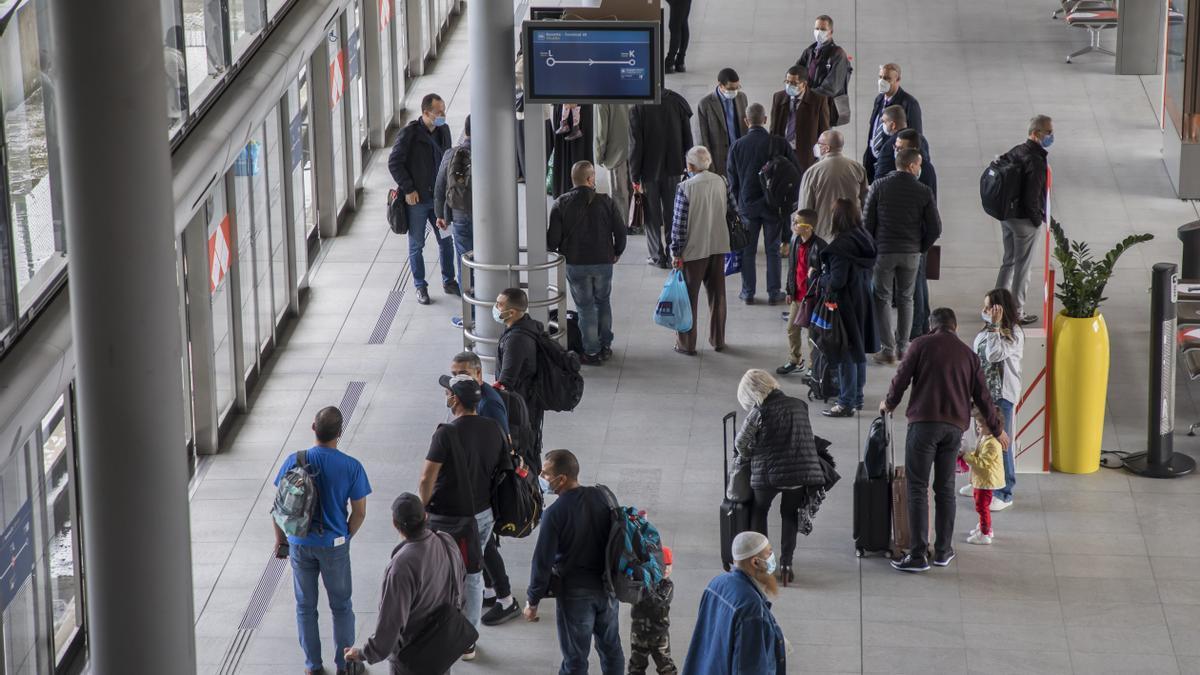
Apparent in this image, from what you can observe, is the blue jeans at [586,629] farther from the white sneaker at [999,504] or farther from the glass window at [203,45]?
the glass window at [203,45]

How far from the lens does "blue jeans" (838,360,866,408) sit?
13250mm

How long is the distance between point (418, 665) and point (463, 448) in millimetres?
1396

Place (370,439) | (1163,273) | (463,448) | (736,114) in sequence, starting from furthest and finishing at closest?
(736,114) → (370,439) → (1163,273) → (463,448)

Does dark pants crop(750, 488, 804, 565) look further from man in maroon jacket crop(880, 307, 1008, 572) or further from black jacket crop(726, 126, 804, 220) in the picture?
black jacket crop(726, 126, 804, 220)

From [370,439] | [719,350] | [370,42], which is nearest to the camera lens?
[370,439]

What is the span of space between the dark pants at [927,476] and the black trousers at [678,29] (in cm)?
1276

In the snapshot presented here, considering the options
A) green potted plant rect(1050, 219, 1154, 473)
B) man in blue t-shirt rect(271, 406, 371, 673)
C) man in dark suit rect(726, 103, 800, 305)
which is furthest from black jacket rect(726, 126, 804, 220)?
man in blue t-shirt rect(271, 406, 371, 673)

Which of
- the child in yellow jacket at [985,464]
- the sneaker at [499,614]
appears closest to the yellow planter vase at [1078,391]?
the child in yellow jacket at [985,464]

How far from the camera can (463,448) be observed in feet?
32.1

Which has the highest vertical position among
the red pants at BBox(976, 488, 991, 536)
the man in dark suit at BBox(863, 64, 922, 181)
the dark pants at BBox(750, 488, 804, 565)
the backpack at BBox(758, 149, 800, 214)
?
the man in dark suit at BBox(863, 64, 922, 181)

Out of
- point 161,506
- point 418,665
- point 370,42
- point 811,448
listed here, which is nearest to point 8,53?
point 161,506

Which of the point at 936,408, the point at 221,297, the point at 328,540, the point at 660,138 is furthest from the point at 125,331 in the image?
the point at 660,138

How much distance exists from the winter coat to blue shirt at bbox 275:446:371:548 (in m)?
4.51

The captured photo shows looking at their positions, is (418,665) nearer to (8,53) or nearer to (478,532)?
(478,532)
